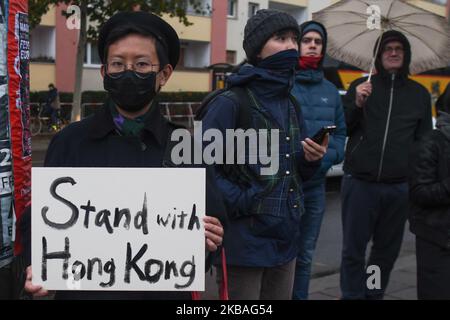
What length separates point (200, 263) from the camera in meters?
1.73

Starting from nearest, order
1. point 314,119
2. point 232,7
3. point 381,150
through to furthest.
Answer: point 314,119
point 381,150
point 232,7

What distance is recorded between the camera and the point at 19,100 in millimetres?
2006

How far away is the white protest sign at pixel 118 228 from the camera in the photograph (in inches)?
65.8

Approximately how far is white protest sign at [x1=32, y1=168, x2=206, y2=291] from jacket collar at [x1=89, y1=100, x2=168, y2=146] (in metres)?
0.16

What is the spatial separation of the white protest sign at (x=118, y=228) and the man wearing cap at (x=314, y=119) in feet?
7.26

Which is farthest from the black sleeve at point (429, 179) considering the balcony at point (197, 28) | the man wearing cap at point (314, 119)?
the balcony at point (197, 28)

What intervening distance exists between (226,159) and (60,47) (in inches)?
629

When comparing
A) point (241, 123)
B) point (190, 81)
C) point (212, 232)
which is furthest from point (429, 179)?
point (190, 81)

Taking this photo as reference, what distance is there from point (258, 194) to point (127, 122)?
0.97 m

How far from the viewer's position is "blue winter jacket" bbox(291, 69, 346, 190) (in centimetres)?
386

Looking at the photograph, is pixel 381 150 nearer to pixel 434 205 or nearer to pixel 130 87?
pixel 434 205

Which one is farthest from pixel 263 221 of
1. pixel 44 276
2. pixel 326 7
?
pixel 326 7
